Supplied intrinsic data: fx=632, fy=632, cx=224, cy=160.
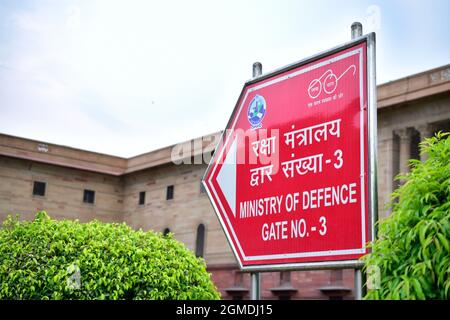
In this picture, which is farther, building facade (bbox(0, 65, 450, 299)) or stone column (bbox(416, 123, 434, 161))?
building facade (bbox(0, 65, 450, 299))

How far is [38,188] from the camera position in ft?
116

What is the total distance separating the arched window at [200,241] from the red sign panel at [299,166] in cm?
2492

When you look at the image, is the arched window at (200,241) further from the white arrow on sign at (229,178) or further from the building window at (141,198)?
the white arrow on sign at (229,178)

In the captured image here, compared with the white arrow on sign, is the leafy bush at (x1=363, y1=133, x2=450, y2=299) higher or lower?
lower

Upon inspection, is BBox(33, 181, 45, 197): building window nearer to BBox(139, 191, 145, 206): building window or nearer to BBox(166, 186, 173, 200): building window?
BBox(139, 191, 145, 206): building window

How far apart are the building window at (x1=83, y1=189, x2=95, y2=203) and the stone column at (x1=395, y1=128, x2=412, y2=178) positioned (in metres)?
20.8

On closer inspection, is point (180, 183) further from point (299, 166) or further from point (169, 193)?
point (299, 166)

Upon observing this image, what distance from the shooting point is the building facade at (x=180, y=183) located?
2164cm

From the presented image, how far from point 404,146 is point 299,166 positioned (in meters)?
17.8

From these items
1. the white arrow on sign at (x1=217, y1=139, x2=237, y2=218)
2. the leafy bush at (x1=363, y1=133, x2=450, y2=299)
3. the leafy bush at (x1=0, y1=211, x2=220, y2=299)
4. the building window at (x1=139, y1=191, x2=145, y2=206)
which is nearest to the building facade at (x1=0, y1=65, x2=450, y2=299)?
the building window at (x1=139, y1=191, x2=145, y2=206)

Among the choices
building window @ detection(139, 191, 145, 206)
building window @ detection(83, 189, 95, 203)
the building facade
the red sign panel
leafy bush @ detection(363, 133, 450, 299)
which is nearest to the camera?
leafy bush @ detection(363, 133, 450, 299)

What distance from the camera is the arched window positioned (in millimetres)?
30497
